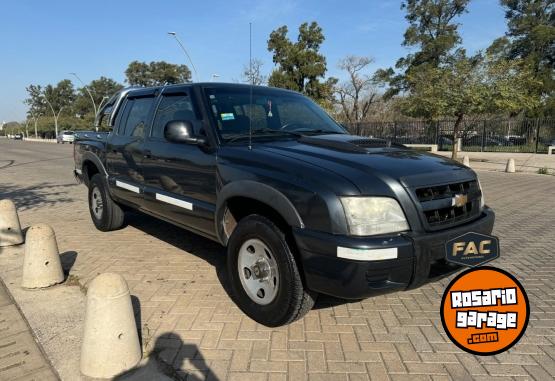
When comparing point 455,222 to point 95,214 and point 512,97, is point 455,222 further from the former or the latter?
point 512,97

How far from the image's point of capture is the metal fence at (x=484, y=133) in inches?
1013

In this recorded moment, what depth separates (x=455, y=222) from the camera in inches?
118

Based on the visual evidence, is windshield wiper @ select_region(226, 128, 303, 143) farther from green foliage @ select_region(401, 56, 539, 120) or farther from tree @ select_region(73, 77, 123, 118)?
tree @ select_region(73, 77, 123, 118)

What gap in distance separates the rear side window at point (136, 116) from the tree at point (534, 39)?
36.7 m

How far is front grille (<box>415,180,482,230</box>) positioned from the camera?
9.25 feet

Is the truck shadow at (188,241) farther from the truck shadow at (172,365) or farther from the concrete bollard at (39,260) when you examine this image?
the concrete bollard at (39,260)

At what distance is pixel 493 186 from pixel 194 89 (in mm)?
→ 10359

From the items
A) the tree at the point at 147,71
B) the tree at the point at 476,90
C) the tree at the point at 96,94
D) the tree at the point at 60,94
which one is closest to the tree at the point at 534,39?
the tree at the point at 476,90

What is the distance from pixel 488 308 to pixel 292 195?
1.32 m

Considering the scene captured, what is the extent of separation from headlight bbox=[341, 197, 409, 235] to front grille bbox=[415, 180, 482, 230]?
0.20m

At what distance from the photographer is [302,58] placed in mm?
35562

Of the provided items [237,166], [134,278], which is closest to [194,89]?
[237,166]

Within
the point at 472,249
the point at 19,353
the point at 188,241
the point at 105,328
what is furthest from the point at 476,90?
the point at 19,353

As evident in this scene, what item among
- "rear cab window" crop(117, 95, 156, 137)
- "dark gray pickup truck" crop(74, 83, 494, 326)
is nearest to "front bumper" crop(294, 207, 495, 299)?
"dark gray pickup truck" crop(74, 83, 494, 326)
